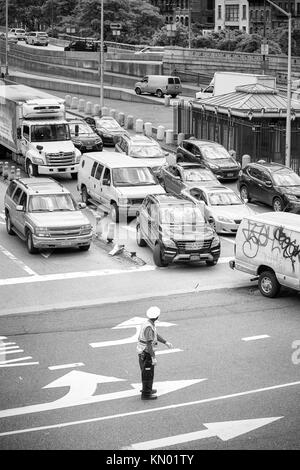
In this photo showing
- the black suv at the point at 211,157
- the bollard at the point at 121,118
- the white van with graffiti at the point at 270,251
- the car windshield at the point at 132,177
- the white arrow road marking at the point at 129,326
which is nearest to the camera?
the white arrow road marking at the point at 129,326

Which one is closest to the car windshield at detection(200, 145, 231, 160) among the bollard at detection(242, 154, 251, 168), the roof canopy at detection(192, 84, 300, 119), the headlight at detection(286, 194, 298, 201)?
the bollard at detection(242, 154, 251, 168)

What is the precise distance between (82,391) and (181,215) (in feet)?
35.7

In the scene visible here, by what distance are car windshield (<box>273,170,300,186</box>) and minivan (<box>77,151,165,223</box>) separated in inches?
176

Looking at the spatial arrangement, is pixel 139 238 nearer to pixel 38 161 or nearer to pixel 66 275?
pixel 66 275

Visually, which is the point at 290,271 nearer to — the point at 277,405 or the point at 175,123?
the point at 277,405

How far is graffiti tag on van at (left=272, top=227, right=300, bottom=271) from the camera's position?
69.6 ft

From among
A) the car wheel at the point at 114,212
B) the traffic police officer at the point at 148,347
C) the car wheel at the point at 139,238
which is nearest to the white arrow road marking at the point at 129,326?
the traffic police officer at the point at 148,347

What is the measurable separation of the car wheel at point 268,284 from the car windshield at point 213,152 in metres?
16.6

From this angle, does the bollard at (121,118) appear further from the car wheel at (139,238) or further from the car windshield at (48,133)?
the car wheel at (139,238)

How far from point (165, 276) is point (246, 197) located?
11.0m

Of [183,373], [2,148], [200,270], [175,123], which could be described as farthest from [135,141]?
[183,373]

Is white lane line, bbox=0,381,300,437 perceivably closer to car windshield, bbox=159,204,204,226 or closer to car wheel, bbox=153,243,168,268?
car wheel, bbox=153,243,168,268

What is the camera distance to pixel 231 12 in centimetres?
15200

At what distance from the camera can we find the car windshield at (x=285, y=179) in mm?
32719
